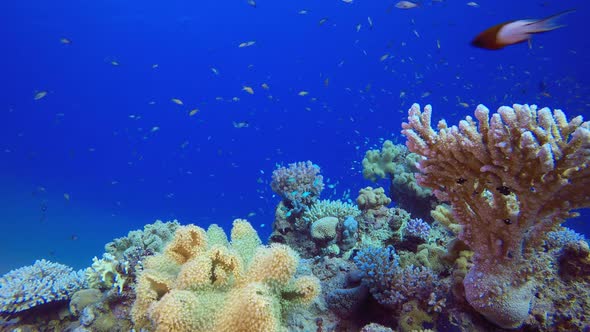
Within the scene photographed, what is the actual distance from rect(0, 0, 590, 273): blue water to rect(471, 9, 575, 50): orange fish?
54611mm

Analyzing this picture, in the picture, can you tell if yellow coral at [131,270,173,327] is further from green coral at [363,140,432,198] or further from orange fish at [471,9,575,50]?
green coral at [363,140,432,198]

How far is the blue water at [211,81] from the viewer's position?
62562 millimetres

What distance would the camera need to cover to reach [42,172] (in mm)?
67000

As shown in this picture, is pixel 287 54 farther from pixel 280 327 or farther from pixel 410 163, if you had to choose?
pixel 280 327

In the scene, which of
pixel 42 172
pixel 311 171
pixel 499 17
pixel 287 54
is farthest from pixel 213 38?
pixel 311 171

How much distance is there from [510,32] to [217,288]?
323 cm

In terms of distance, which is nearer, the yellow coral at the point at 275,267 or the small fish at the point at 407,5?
the yellow coral at the point at 275,267

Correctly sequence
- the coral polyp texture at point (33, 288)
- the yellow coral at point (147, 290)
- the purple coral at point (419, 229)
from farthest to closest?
1. the coral polyp texture at point (33, 288)
2. the purple coral at point (419, 229)
3. the yellow coral at point (147, 290)

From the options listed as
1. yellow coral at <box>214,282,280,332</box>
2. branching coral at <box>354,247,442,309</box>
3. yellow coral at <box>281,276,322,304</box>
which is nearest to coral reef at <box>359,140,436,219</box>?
branching coral at <box>354,247,442,309</box>

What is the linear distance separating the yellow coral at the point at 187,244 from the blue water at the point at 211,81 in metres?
53.2

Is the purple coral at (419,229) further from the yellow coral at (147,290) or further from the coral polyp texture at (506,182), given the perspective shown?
the yellow coral at (147,290)

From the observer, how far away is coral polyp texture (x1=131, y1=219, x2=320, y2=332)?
2.40m

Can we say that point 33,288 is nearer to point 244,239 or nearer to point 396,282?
point 244,239

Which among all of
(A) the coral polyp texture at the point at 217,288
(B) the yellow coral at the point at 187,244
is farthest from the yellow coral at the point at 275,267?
(B) the yellow coral at the point at 187,244
